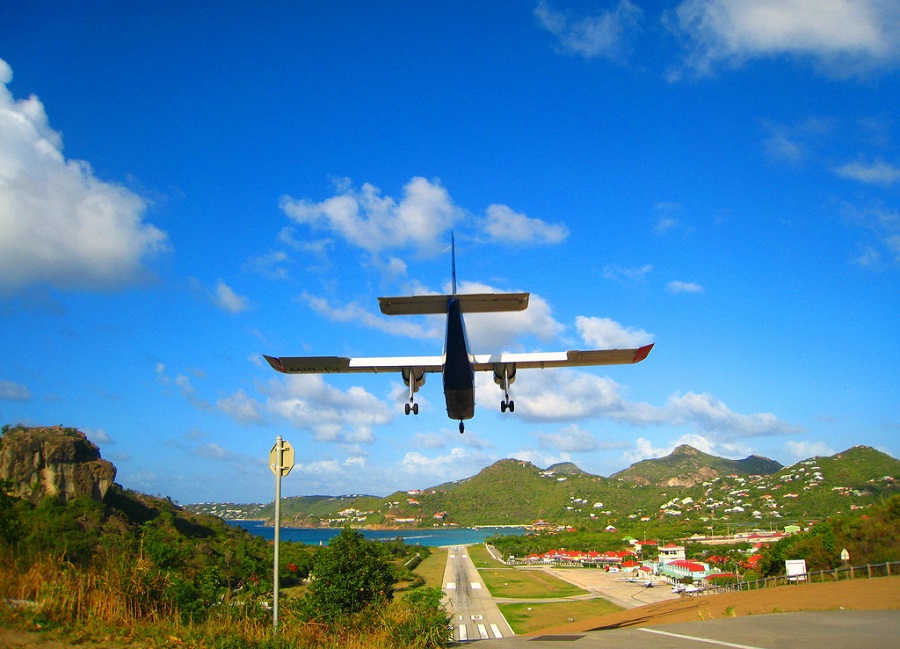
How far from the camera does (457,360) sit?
19.3 m

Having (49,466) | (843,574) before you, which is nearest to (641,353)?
(843,574)

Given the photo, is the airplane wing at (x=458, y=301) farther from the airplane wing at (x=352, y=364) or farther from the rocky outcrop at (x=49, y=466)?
the rocky outcrop at (x=49, y=466)

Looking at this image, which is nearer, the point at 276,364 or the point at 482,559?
the point at 276,364

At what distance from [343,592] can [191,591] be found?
22.2 meters

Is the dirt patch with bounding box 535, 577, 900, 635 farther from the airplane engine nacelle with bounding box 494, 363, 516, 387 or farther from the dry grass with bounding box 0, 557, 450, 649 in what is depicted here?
the dry grass with bounding box 0, 557, 450, 649

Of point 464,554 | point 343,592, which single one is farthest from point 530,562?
point 343,592

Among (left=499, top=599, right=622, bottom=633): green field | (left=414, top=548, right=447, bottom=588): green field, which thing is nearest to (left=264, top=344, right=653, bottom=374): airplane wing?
(left=499, top=599, right=622, bottom=633): green field

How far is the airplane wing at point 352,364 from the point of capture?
21.1 meters

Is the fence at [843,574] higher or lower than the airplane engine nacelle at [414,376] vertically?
lower

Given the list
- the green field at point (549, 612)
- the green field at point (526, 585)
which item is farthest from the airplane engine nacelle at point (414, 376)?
the green field at point (526, 585)

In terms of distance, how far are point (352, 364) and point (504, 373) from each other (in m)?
5.90


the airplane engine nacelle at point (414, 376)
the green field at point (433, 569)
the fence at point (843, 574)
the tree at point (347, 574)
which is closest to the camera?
the airplane engine nacelle at point (414, 376)

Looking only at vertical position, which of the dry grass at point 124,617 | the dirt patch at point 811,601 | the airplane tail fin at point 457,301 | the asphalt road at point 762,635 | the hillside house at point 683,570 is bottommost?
the hillside house at point 683,570

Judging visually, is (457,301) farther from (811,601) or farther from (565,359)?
(811,601)
